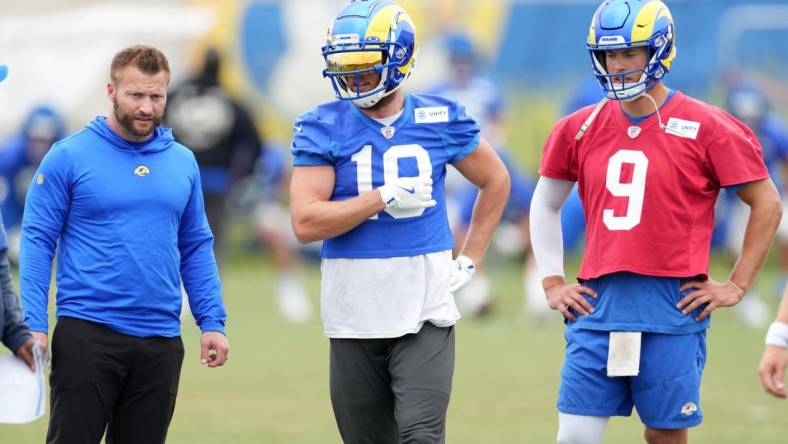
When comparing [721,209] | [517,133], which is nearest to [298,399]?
[721,209]

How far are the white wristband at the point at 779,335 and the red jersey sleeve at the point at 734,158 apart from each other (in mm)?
568

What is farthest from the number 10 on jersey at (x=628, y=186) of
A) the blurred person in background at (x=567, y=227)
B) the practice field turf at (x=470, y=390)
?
the blurred person in background at (x=567, y=227)

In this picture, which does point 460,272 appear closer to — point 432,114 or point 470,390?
point 432,114

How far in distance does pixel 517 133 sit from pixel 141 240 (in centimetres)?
1259

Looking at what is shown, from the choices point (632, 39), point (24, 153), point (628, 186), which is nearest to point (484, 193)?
point (628, 186)

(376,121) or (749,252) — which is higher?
(376,121)

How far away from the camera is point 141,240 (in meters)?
5.10

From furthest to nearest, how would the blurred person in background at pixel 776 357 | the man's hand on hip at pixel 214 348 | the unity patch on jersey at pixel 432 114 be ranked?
the unity patch on jersey at pixel 432 114
the man's hand on hip at pixel 214 348
the blurred person in background at pixel 776 357

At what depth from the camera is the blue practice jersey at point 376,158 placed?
533 centimetres

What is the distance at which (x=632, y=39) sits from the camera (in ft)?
17.1

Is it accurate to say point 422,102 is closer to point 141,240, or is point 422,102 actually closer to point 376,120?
point 376,120

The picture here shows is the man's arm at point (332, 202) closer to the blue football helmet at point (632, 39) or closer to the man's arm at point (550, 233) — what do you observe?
the man's arm at point (550, 233)

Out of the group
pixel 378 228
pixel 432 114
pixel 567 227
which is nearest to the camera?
pixel 378 228

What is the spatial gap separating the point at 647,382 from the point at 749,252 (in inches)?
24.5
